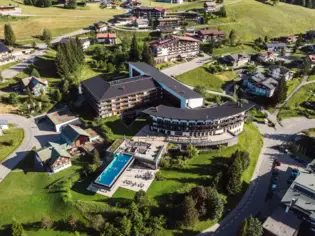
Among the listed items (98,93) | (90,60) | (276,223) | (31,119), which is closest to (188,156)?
(276,223)

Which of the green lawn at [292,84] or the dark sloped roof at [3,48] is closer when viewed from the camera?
the green lawn at [292,84]

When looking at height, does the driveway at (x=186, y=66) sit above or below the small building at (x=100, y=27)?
below

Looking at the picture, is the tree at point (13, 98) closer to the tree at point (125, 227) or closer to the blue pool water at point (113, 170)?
the blue pool water at point (113, 170)

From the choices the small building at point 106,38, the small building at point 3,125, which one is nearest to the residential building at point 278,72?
the small building at point 106,38

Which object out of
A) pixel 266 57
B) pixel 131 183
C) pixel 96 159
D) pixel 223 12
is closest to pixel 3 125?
pixel 96 159

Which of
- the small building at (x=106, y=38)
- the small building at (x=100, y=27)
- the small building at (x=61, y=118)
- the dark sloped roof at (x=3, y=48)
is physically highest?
the small building at (x=100, y=27)

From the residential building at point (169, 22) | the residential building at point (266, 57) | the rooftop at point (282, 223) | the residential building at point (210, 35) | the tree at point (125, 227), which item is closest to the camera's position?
the rooftop at point (282, 223)
